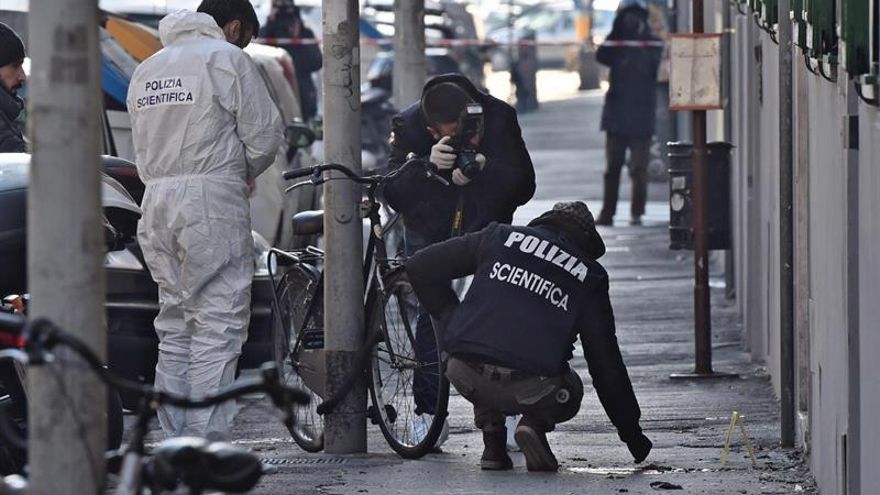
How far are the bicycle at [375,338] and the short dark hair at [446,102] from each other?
241mm

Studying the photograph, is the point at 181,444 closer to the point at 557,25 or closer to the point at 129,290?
the point at 129,290

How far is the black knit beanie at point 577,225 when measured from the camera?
8398mm

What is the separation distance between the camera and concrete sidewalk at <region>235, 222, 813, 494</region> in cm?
827

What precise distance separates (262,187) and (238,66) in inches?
245

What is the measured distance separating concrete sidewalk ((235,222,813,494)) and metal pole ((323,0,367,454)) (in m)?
0.15

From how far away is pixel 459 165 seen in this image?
29.6ft

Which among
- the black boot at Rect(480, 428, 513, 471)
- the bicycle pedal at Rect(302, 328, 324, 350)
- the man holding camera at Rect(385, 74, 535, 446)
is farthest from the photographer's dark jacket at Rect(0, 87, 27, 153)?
the black boot at Rect(480, 428, 513, 471)

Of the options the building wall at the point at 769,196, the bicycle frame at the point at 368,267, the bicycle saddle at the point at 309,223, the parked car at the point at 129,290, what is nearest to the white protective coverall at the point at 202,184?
the parked car at the point at 129,290

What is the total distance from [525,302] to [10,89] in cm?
279

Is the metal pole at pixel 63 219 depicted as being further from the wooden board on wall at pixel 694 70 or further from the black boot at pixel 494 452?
the wooden board on wall at pixel 694 70

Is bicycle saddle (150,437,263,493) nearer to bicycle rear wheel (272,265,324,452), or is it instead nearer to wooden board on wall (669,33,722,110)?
bicycle rear wheel (272,265,324,452)

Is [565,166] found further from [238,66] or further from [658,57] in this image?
[238,66]

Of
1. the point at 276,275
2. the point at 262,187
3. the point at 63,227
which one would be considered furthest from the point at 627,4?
the point at 63,227

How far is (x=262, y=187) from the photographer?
48.1ft
